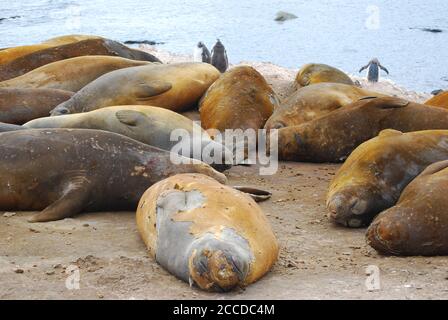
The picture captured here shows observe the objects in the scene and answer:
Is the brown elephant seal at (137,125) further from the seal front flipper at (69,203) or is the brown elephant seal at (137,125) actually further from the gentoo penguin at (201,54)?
the gentoo penguin at (201,54)

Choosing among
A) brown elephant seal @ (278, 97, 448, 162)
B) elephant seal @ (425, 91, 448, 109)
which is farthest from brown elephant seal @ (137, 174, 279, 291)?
elephant seal @ (425, 91, 448, 109)

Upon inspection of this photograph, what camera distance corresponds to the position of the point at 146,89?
24.5 feet

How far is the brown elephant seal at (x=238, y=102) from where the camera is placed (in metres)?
7.32

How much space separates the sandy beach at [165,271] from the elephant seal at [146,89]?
2.08 meters

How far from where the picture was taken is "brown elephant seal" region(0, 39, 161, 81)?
8594 mm

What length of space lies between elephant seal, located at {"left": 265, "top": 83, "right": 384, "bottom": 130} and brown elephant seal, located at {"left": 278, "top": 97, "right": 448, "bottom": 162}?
0.27 metres

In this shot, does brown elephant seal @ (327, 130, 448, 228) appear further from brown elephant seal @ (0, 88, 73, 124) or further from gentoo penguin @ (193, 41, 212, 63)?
gentoo penguin @ (193, 41, 212, 63)

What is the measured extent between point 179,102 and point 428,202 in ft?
12.0

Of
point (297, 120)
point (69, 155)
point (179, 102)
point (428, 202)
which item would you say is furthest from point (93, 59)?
point (428, 202)

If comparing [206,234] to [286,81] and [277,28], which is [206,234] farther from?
[277,28]

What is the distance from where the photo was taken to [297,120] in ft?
24.3

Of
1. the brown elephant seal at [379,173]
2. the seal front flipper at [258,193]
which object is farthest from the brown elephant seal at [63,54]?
the brown elephant seal at [379,173]

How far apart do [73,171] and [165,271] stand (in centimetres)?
140

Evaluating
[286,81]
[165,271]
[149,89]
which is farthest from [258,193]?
[286,81]
